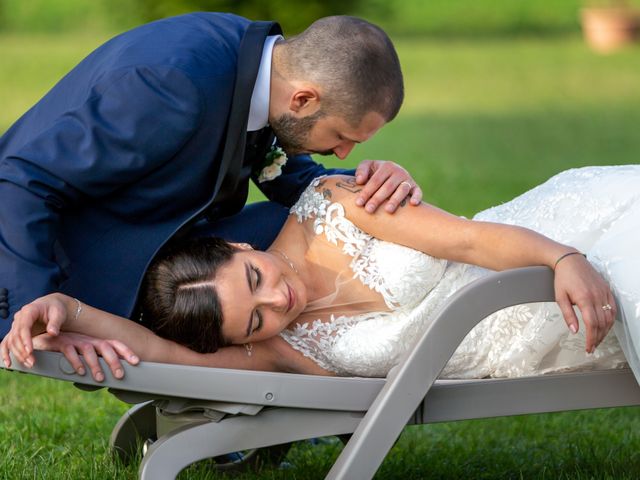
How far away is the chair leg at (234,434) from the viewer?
3.35m

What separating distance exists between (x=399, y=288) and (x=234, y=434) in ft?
2.52

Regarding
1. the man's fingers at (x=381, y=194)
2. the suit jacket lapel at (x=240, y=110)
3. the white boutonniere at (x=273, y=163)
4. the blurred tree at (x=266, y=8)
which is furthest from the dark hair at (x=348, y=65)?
A: the blurred tree at (x=266, y=8)

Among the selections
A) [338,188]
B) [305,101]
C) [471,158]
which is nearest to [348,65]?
[305,101]

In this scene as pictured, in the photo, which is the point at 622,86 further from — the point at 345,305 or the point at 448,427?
the point at 345,305

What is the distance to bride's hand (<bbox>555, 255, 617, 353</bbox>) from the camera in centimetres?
334

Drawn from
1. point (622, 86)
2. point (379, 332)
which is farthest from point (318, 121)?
point (622, 86)

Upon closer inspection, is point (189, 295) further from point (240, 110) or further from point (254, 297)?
point (240, 110)

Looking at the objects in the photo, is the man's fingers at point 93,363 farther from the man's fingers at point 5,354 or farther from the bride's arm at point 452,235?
the bride's arm at point 452,235

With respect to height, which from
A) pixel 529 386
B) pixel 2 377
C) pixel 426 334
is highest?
pixel 426 334

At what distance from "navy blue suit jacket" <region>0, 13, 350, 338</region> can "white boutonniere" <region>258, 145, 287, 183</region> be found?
184mm

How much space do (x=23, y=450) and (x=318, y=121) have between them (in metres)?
1.77

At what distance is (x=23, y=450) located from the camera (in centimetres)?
443

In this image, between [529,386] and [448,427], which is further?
[448,427]

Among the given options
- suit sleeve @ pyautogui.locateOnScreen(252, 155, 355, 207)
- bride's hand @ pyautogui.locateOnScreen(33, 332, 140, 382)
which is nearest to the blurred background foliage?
suit sleeve @ pyautogui.locateOnScreen(252, 155, 355, 207)
